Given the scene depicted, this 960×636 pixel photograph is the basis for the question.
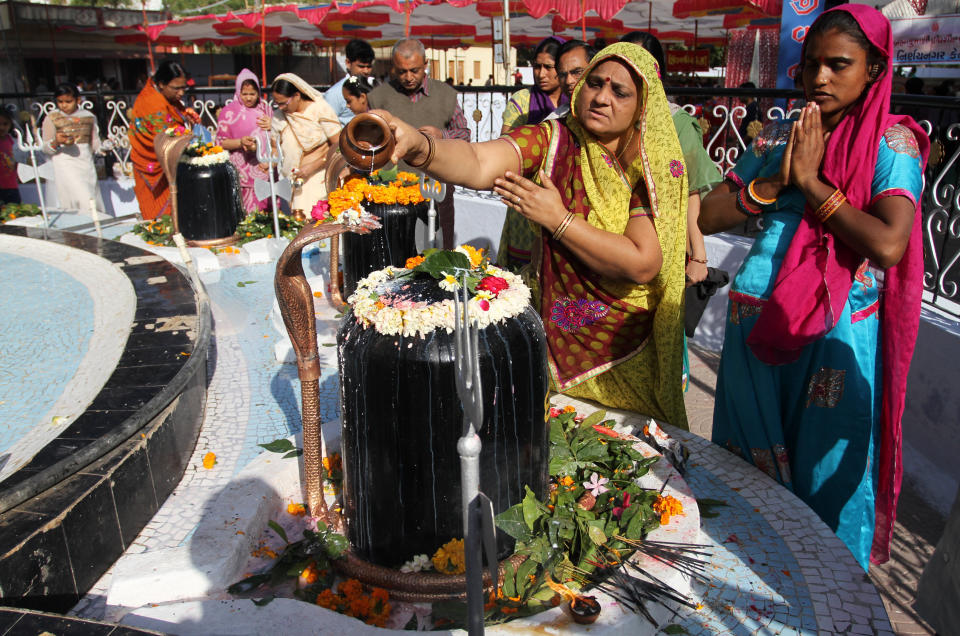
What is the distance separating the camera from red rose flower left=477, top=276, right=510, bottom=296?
6.82ft

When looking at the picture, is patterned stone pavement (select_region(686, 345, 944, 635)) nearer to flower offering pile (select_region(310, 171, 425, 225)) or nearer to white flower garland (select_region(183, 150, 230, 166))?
flower offering pile (select_region(310, 171, 425, 225))

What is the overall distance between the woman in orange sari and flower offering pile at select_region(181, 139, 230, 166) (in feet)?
2.05

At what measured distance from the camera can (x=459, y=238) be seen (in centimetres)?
737

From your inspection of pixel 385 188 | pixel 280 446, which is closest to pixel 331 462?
pixel 280 446

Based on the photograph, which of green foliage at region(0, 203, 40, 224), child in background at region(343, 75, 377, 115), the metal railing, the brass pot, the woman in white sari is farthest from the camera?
green foliage at region(0, 203, 40, 224)

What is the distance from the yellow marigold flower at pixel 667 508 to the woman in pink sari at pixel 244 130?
265 inches

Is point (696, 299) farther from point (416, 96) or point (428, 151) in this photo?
point (416, 96)

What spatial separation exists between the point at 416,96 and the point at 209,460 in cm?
346

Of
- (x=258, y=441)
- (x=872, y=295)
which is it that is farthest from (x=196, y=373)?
(x=872, y=295)

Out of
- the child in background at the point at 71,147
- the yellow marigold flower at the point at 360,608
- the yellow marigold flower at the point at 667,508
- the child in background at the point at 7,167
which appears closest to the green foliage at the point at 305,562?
the yellow marigold flower at the point at 360,608

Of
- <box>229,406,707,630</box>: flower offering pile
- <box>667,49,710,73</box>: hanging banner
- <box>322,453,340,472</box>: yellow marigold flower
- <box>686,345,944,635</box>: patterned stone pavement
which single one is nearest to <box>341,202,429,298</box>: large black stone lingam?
<box>686,345,944,635</box>: patterned stone pavement

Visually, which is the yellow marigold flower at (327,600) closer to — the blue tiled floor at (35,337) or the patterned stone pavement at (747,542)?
the patterned stone pavement at (747,542)

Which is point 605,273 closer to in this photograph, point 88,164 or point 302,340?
point 302,340

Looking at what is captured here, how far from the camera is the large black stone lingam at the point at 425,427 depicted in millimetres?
1910
